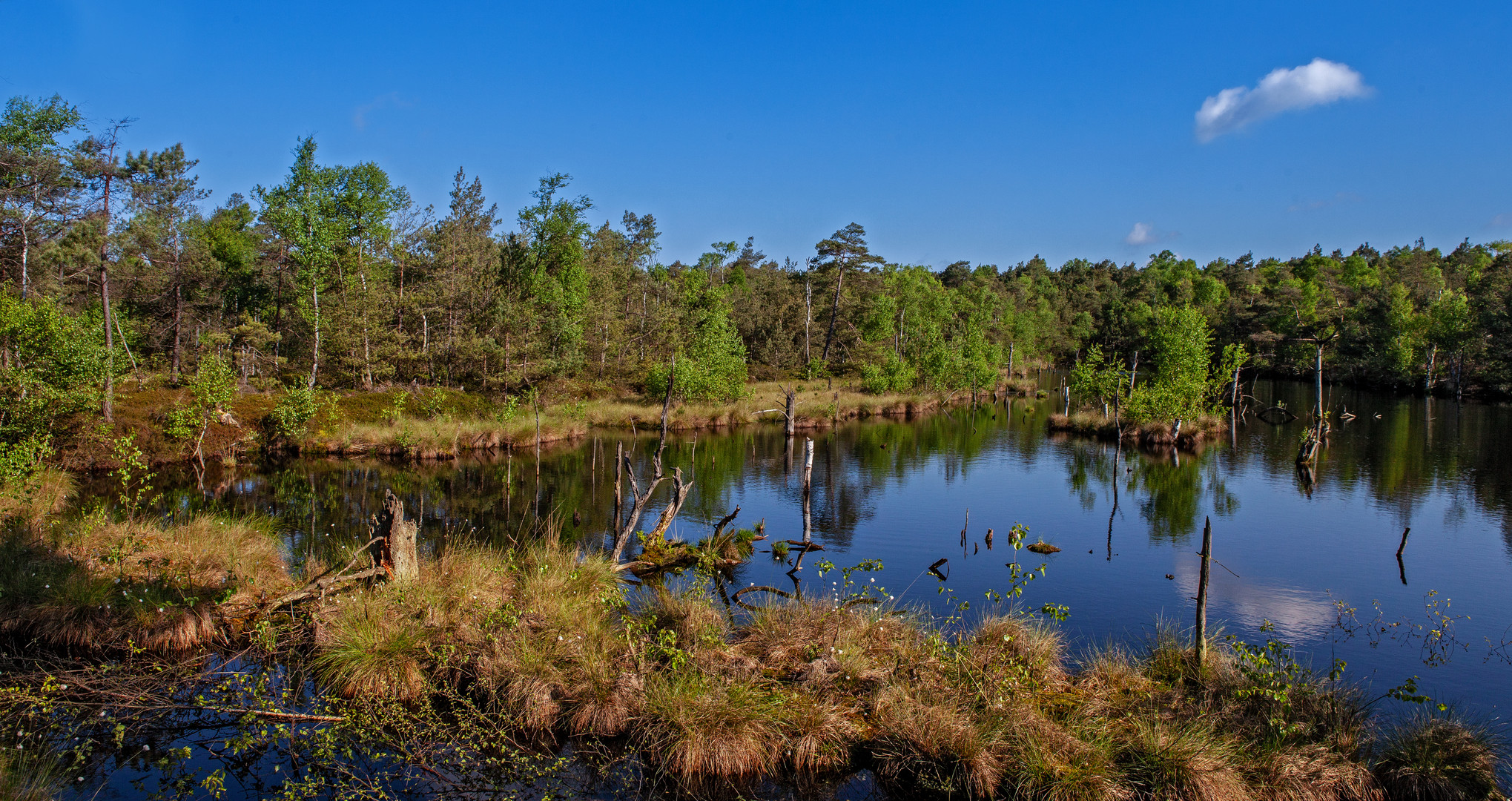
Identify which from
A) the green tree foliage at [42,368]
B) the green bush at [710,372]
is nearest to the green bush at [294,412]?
the green tree foliage at [42,368]

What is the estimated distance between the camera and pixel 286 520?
21.8 meters

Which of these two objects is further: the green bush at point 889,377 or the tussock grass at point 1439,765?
the green bush at point 889,377

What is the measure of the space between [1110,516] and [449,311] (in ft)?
137

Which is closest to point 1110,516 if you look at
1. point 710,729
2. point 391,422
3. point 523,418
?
point 710,729

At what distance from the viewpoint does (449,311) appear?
51.1 meters

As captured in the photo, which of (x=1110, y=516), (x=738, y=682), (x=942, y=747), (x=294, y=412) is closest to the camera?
(x=942, y=747)

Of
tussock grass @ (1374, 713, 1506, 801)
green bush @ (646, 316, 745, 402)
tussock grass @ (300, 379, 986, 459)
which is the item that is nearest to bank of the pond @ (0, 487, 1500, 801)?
tussock grass @ (1374, 713, 1506, 801)

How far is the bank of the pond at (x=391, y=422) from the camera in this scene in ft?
97.1

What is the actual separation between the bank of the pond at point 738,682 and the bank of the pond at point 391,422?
852cm

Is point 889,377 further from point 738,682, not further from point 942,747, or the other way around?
point 942,747

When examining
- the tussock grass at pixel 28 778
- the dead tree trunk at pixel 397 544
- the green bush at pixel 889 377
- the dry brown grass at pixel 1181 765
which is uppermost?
the green bush at pixel 889 377

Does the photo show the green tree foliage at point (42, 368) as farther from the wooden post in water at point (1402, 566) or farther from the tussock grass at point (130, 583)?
the wooden post in water at point (1402, 566)

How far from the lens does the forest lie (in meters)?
26.6

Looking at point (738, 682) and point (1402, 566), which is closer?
point (738, 682)
